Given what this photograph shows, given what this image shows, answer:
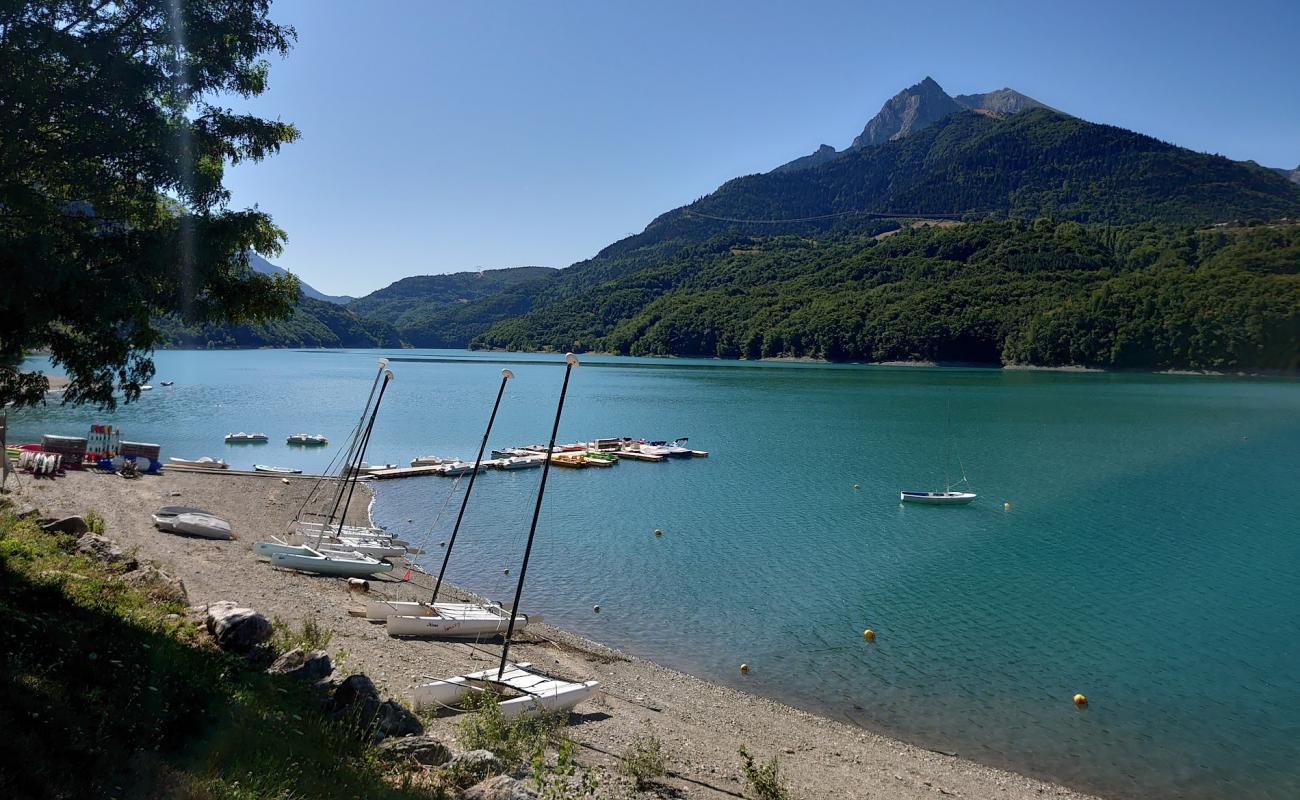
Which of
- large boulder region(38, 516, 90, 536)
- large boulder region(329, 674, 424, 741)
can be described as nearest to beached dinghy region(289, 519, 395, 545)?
large boulder region(38, 516, 90, 536)

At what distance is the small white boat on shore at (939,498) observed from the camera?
125 ft

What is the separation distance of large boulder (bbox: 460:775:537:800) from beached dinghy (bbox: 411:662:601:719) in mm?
4456

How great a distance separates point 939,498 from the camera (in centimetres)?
3834

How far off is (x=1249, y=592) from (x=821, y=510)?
16488 mm

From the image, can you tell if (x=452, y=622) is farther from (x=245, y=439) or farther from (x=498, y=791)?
(x=245, y=439)

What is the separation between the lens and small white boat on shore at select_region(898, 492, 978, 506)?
38219 millimetres

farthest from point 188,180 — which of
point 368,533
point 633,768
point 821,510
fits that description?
point 821,510

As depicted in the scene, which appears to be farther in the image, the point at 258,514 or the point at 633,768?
the point at 258,514

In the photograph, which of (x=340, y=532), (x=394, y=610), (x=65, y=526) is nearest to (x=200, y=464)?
(x=340, y=532)

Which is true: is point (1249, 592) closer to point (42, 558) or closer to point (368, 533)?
point (368, 533)

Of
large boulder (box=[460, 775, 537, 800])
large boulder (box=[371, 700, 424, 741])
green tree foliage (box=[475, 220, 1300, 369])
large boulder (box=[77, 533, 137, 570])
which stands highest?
green tree foliage (box=[475, 220, 1300, 369])

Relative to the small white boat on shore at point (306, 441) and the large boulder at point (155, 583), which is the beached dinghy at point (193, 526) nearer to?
the large boulder at point (155, 583)

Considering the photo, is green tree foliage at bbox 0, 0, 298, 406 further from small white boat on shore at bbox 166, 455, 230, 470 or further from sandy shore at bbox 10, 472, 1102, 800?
small white boat on shore at bbox 166, 455, 230, 470

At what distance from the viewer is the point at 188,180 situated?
37.9ft
